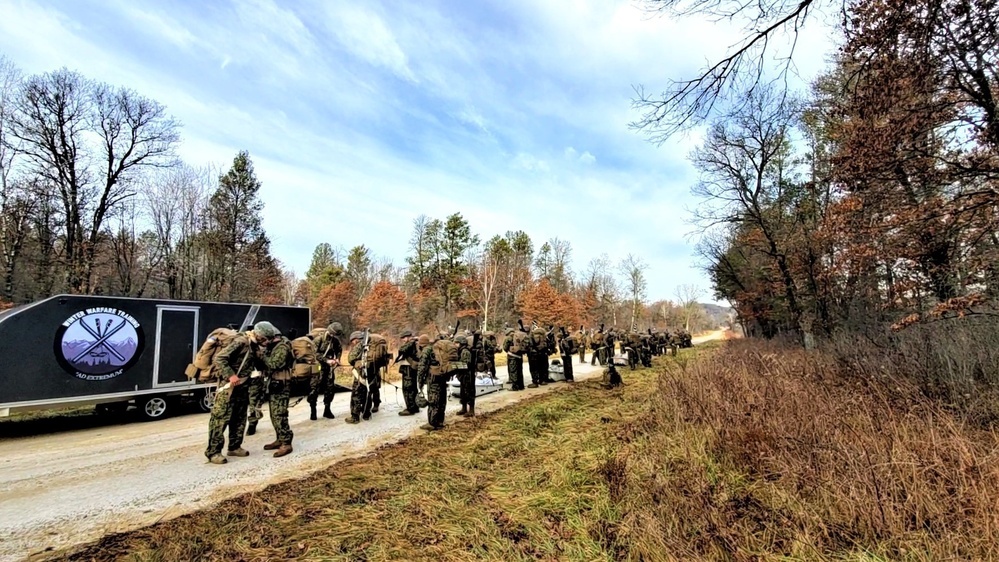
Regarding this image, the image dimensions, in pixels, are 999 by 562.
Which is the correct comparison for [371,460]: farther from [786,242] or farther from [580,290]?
[580,290]

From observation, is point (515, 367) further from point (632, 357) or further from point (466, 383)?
point (632, 357)

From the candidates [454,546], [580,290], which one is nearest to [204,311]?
[454,546]

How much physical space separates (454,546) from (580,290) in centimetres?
5952

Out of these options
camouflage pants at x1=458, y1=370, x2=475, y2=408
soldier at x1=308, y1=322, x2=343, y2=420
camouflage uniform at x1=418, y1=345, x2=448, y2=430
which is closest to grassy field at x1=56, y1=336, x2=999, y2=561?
camouflage uniform at x1=418, y1=345, x2=448, y2=430

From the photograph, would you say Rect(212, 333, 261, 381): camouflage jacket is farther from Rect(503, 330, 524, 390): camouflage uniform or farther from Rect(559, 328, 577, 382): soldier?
Rect(559, 328, 577, 382): soldier

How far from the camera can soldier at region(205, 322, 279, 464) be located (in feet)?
20.5

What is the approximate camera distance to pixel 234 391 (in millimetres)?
6410

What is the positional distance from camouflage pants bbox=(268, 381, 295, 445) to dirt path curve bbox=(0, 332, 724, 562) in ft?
0.96

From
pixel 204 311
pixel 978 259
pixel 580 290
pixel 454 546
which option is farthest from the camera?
pixel 580 290

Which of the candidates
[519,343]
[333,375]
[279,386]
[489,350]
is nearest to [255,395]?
[279,386]

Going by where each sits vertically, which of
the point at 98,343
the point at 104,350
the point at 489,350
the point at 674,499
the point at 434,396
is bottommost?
the point at 674,499

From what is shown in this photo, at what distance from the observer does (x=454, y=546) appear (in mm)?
3523

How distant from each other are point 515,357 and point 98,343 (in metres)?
10.4

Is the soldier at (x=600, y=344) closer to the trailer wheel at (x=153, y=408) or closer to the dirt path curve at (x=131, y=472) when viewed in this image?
the dirt path curve at (x=131, y=472)
